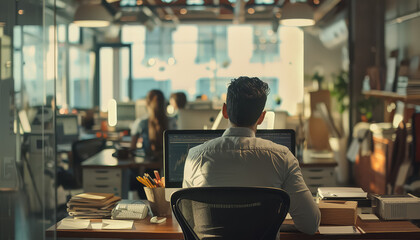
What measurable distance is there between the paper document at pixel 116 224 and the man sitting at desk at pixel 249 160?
504mm

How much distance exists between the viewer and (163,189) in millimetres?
2867

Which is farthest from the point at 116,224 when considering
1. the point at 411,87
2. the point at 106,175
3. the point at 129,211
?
the point at 411,87

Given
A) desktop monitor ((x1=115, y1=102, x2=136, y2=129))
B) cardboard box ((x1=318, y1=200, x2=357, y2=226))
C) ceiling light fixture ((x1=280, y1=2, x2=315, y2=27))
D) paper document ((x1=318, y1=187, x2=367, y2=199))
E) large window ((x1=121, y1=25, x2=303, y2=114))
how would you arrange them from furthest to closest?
1. large window ((x1=121, y1=25, x2=303, y2=114))
2. desktop monitor ((x1=115, y1=102, x2=136, y2=129))
3. ceiling light fixture ((x1=280, y1=2, x2=315, y2=27))
4. paper document ((x1=318, y1=187, x2=367, y2=199))
5. cardboard box ((x1=318, y1=200, x2=357, y2=226))

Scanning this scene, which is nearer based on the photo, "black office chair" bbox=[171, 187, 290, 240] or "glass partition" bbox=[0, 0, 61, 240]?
"black office chair" bbox=[171, 187, 290, 240]

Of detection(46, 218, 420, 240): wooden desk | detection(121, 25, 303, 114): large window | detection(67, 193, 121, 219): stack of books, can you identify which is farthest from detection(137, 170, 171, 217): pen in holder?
detection(121, 25, 303, 114): large window

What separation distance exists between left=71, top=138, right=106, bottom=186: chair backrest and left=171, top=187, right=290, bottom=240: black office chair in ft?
11.4

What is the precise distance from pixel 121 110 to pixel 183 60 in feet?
23.5

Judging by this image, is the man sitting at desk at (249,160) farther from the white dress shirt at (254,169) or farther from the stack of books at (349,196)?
the stack of books at (349,196)

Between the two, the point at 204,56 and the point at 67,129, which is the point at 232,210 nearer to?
the point at 67,129

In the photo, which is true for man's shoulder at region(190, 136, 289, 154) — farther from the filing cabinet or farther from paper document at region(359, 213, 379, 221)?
the filing cabinet

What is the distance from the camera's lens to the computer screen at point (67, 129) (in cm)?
757

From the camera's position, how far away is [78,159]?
17.9 ft

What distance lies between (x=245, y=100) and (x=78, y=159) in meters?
3.47

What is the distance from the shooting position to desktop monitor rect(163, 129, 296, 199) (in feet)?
9.56
